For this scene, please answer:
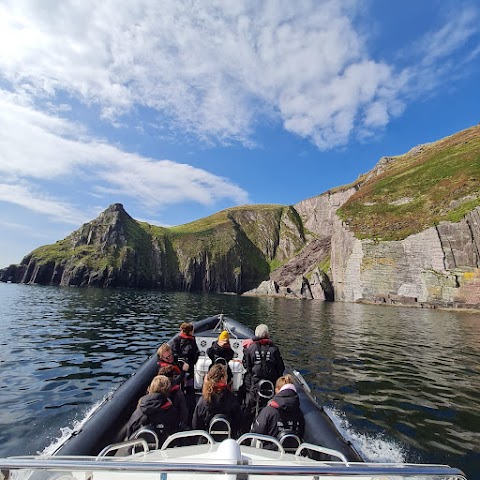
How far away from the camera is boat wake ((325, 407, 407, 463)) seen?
25.9 ft

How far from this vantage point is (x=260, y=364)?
8047mm

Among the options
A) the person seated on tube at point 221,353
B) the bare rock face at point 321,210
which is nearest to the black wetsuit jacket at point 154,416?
the person seated on tube at point 221,353

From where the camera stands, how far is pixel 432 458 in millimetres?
7867

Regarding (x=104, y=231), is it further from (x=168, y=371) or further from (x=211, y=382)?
(x=211, y=382)

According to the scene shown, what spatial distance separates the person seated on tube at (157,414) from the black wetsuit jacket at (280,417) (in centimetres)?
150

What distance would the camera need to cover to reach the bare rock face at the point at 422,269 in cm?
5994

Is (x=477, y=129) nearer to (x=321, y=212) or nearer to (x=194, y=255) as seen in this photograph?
(x=321, y=212)

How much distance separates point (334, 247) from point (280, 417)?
94.0 metres

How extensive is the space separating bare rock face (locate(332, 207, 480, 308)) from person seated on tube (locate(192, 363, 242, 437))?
63.8m

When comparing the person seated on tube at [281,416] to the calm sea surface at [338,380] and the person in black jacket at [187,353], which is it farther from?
the person in black jacket at [187,353]

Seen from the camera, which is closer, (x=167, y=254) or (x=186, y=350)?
(x=186, y=350)

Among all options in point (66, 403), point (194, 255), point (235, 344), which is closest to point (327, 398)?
point (235, 344)

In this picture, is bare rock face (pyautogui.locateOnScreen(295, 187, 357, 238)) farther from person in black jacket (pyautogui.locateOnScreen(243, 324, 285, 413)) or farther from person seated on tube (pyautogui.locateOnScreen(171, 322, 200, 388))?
person in black jacket (pyautogui.locateOnScreen(243, 324, 285, 413))

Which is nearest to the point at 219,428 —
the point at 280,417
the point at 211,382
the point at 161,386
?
the point at 211,382
